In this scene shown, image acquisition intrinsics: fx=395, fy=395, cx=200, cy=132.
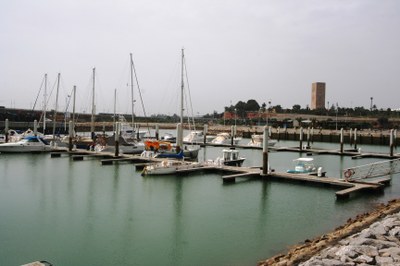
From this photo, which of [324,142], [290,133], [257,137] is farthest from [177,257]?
[290,133]

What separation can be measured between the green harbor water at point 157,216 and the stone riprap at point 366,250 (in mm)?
3195

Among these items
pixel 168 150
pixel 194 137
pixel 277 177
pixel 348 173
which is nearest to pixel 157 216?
pixel 277 177

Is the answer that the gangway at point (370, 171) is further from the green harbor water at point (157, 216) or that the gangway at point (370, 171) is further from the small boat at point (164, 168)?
the small boat at point (164, 168)

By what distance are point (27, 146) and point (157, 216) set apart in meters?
35.0

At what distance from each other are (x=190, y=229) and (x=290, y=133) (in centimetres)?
8581

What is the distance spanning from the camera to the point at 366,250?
11.6 m

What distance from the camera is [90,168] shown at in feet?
123

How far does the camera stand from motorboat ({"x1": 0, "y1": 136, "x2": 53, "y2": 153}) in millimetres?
48688

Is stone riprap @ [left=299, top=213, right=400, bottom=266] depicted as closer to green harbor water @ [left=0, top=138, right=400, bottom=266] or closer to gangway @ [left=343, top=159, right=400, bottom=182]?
green harbor water @ [left=0, top=138, right=400, bottom=266]

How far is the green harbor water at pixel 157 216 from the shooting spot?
48.6 feet

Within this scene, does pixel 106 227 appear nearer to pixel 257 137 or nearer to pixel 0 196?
pixel 0 196

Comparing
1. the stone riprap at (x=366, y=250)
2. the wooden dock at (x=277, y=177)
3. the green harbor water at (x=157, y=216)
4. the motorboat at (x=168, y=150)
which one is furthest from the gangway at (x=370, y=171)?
the motorboat at (x=168, y=150)

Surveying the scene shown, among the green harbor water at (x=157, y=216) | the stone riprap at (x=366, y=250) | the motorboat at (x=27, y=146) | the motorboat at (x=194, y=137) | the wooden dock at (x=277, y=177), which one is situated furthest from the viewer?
the motorboat at (x=194, y=137)

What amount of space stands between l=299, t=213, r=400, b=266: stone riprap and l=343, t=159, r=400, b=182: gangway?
13.4 meters
